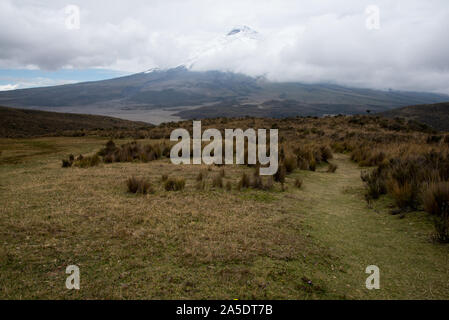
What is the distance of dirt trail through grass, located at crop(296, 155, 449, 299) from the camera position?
3.19 meters

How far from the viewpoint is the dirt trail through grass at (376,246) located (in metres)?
3.19

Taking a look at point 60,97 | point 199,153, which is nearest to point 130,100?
point 60,97

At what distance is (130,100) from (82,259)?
163719mm

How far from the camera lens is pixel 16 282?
2.96 m

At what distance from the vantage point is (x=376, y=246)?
14.0 feet

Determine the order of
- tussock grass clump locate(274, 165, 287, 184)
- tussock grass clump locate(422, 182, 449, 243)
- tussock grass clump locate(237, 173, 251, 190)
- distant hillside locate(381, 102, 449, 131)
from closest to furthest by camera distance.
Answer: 1. tussock grass clump locate(422, 182, 449, 243)
2. tussock grass clump locate(237, 173, 251, 190)
3. tussock grass clump locate(274, 165, 287, 184)
4. distant hillside locate(381, 102, 449, 131)

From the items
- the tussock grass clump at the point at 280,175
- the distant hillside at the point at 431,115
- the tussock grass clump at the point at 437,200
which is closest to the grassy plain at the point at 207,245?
the tussock grass clump at the point at 437,200

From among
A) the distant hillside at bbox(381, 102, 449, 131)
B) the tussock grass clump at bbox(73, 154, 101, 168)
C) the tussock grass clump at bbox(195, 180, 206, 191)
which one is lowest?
the tussock grass clump at bbox(195, 180, 206, 191)

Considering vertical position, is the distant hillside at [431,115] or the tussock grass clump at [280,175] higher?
the distant hillside at [431,115]

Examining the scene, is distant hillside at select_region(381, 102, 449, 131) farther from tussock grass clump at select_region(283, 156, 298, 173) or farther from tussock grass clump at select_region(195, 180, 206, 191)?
tussock grass clump at select_region(195, 180, 206, 191)

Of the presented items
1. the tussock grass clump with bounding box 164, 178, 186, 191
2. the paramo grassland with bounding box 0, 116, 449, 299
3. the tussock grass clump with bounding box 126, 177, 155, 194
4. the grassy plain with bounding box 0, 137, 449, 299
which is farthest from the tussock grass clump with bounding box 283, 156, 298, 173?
the tussock grass clump with bounding box 126, 177, 155, 194

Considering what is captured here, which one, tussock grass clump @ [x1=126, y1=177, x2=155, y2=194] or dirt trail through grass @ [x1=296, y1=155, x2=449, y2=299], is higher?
tussock grass clump @ [x1=126, y1=177, x2=155, y2=194]

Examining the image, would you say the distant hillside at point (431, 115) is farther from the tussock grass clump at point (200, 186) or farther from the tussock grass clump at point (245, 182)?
the tussock grass clump at point (200, 186)
